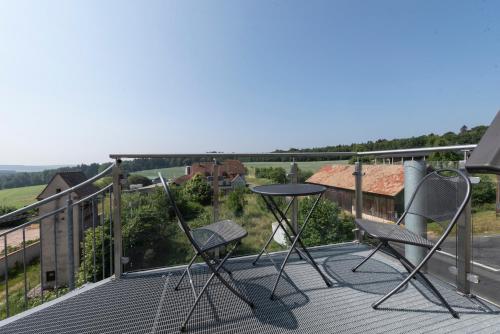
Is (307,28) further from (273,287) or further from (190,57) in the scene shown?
(273,287)

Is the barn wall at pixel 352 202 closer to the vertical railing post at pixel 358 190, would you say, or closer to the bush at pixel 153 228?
the vertical railing post at pixel 358 190

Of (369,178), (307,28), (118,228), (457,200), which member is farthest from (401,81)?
(118,228)

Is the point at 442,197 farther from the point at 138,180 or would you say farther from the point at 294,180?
the point at 138,180

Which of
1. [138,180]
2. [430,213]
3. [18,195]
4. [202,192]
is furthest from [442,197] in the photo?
[18,195]

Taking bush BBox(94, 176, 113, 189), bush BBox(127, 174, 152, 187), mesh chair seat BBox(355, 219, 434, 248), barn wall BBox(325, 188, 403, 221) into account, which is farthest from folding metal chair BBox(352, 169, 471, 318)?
bush BBox(94, 176, 113, 189)

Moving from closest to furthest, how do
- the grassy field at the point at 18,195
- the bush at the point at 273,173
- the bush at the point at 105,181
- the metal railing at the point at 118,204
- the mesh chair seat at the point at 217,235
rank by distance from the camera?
the mesh chair seat at the point at 217,235 → the metal railing at the point at 118,204 → the bush at the point at 105,181 → the bush at the point at 273,173 → the grassy field at the point at 18,195

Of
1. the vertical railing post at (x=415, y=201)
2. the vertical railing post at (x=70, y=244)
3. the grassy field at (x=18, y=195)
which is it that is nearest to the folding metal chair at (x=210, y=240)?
the vertical railing post at (x=70, y=244)
